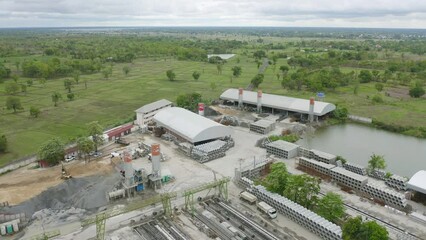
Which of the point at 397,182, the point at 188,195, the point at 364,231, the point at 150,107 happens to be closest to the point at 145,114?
the point at 150,107

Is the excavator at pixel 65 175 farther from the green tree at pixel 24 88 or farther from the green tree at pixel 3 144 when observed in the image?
the green tree at pixel 24 88

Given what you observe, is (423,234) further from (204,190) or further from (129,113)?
(129,113)

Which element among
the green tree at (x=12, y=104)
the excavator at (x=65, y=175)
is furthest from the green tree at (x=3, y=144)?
the green tree at (x=12, y=104)

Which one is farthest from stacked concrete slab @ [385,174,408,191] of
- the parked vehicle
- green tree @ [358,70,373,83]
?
green tree @ [358,70,373,83]

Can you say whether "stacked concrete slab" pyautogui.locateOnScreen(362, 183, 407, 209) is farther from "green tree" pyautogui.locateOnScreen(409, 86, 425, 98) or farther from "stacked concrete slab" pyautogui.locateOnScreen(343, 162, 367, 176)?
"green tree" pyautogui.locateOnScreen(409, 86, 425, 98)

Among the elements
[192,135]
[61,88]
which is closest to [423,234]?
[192,135]

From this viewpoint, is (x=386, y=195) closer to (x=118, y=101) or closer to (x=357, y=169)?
(x=357, y=169)
